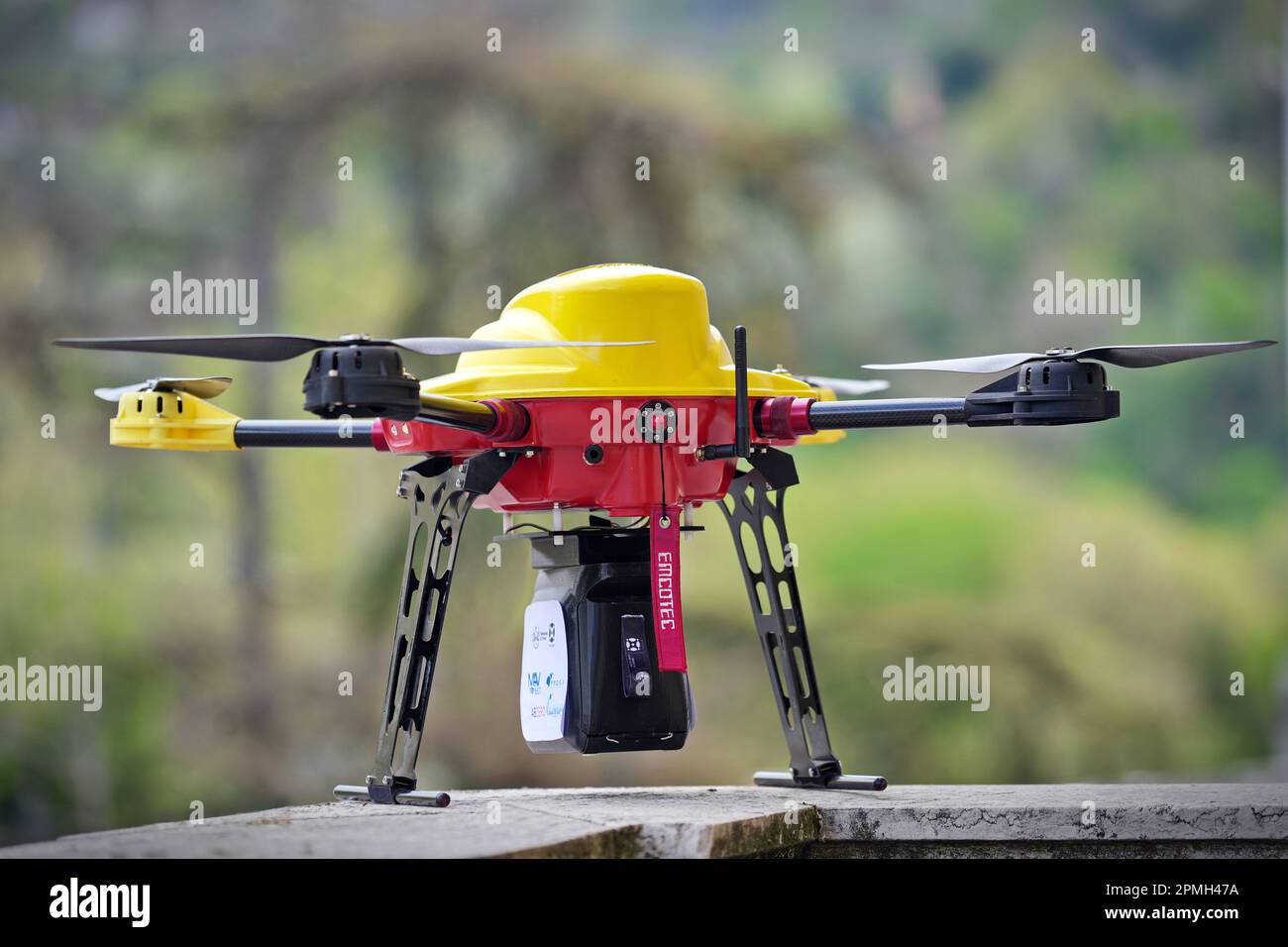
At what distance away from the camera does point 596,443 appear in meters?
6.89

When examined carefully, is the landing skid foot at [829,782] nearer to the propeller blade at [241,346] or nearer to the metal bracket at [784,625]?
the metal bracket at [784,625]

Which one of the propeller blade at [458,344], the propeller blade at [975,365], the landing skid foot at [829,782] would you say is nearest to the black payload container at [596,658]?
the landing skid foot at [829,782]

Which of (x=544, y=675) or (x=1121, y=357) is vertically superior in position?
(x=1121, y=357)

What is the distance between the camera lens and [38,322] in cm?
1998

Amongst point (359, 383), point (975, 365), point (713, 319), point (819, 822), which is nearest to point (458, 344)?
point (359, 383)

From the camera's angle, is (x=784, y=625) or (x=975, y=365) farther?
(x=784, y=625)

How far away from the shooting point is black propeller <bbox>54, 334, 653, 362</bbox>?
5840 mm

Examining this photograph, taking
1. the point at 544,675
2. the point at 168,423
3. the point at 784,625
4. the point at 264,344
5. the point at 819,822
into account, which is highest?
the point at 264,344

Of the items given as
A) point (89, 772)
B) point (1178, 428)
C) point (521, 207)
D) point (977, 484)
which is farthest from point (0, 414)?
point (1178, 428)

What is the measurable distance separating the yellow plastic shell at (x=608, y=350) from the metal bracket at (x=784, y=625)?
0.49 meters

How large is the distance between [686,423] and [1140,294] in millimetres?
19900

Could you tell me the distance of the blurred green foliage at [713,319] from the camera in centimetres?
1892

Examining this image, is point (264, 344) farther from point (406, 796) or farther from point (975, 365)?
point (975, 365)

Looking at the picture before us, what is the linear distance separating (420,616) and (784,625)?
1538 mm
